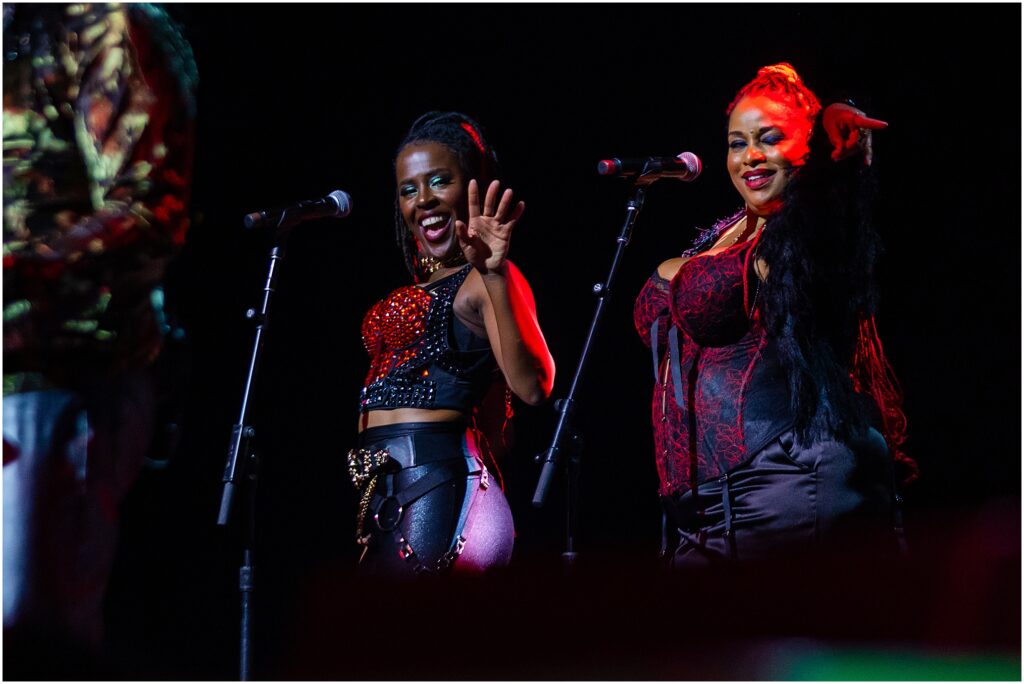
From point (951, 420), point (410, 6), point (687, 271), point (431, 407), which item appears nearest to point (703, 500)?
point (687, 271)

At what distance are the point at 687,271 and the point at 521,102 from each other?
161 centimetres

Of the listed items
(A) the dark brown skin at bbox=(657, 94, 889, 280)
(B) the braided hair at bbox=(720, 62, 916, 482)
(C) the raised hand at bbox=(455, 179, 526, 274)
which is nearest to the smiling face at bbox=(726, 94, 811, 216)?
(A) the dark brown skin at bbox=(657, 94, 889, 280)

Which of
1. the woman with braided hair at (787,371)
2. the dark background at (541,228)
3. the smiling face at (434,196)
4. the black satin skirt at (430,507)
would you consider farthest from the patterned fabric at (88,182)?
the dark background at (541,228)

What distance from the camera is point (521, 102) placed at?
4.46 metres

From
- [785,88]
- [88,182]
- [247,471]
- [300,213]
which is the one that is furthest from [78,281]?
[785,88]

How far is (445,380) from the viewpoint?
3387 mm

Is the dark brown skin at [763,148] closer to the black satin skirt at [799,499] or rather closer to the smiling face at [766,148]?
the smiling face at [766,148]

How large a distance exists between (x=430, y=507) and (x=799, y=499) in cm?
104

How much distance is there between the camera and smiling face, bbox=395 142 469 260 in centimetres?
369

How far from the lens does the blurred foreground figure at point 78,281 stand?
7.14ft

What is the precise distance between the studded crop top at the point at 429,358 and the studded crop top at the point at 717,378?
0.60 metres

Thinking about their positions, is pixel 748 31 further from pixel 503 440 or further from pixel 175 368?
pixel 175 368

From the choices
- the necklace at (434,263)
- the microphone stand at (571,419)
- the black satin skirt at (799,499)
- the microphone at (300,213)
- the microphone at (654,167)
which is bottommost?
the black satin skirt at (799,499)

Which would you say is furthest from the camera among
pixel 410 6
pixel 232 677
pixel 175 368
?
pixel 410 6
